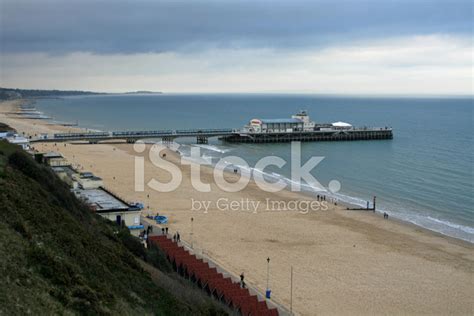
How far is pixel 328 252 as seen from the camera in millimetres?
26812

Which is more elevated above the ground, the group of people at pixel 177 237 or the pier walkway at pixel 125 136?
the pier walkway at pixel 125 136

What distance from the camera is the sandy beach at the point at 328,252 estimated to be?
2081cm

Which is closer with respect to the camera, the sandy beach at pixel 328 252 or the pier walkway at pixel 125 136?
the sandy beach at pixel 328 252

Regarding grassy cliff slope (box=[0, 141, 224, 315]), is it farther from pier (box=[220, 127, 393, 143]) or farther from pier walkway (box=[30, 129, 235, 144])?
pier (box=[220, 127, 393, 143])

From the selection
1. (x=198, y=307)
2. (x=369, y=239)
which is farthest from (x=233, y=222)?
(x=198, y=307)

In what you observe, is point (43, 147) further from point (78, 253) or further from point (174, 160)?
point (78, 253)

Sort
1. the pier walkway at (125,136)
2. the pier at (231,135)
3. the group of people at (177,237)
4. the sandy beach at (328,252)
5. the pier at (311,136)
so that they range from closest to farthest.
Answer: the sandy beach at (328,252), the group of people at (177,237), the pier walkway at (125,136), the pier at (231,135), the pier at (311,136)

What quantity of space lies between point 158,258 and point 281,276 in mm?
5994

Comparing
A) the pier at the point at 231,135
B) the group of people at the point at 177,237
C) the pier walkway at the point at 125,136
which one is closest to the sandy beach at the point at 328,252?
the group of people at the point at 177,237

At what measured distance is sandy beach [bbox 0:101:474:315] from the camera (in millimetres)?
20812

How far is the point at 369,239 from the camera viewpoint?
97.3ft

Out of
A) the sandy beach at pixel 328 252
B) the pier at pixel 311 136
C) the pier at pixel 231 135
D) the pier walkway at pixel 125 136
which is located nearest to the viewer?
the sandy beach at pixel 328 252

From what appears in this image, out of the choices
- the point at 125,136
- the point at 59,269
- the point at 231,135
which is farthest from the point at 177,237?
the point at 231,135

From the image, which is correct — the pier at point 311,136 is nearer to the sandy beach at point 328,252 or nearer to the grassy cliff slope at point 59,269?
the sandy beach at point 328,252
